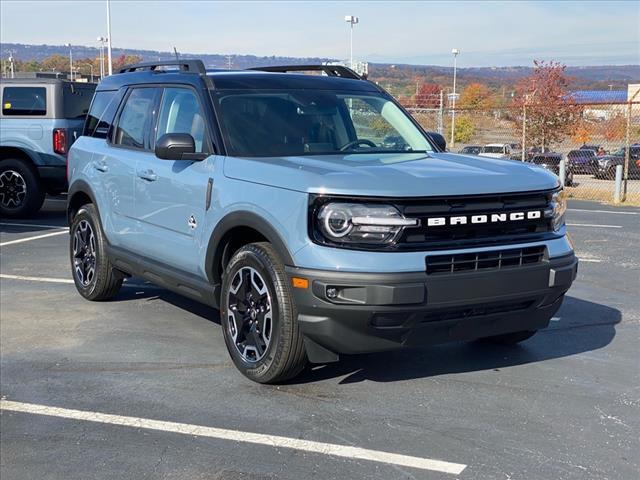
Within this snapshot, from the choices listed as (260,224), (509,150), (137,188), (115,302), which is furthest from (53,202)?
(509,150)

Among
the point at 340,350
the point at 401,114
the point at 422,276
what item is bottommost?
the point at 340,350

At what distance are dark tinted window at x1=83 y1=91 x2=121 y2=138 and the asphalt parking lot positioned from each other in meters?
1.57

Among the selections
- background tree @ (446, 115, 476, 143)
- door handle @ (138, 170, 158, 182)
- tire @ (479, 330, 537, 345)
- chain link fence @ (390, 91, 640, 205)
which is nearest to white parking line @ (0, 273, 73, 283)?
door handle @ (138, 170, 158, 182)

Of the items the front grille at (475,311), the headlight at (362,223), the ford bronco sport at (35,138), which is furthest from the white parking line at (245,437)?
the ford bronco sport at (35,138)

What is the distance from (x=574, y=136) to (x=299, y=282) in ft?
62.7

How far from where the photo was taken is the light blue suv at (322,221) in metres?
4.07

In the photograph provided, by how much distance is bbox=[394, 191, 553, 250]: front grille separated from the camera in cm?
410

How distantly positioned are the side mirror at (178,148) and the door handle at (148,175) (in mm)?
535

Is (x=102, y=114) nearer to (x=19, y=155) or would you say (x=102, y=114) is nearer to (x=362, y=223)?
(x=362, y=223)

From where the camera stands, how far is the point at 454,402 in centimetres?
444

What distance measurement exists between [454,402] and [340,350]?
29.5 inches

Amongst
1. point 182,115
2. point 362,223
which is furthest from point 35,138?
point 362,223

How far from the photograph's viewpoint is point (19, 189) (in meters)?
12.3

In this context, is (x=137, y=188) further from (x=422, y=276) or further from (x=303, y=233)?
(x=422, y=276)
